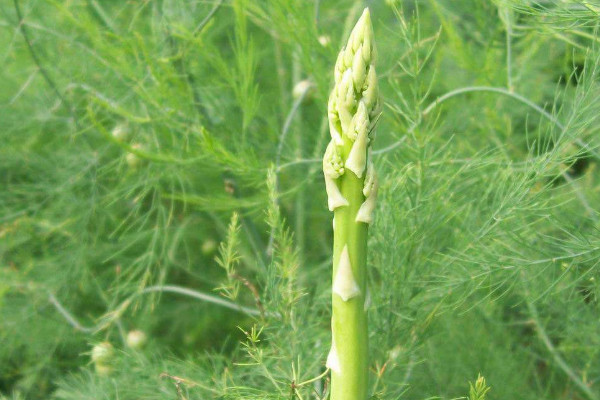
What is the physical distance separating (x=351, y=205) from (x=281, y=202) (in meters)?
0.68

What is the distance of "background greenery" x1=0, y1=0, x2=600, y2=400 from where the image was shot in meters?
0.59

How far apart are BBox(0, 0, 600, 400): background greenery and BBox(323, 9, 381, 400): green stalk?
63 mm

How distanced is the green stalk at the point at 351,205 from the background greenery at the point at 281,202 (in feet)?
0.21

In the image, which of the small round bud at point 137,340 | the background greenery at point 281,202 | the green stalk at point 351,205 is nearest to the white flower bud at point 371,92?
the green stalk at point 351,205

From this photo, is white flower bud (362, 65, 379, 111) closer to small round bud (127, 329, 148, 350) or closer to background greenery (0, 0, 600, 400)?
background greenery (0, 0, 600, 400)

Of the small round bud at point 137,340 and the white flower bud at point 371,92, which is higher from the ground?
the white flower bud at point 371,92

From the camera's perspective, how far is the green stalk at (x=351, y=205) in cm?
42

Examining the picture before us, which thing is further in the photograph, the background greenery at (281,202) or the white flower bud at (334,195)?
the background greenery at (281,202)

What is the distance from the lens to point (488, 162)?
0.65 metres

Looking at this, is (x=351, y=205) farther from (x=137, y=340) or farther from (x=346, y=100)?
(x=137, y=340)

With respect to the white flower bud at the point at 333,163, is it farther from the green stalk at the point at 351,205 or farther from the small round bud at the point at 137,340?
the small round bud at the point at 137,340

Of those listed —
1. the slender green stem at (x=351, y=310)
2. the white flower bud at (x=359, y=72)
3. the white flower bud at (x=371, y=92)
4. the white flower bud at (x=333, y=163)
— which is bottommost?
the slender green stem at (x=351, y=310)

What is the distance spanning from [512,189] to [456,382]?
26cm

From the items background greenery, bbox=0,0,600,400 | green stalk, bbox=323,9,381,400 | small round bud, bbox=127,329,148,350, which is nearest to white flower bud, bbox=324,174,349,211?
green stalk, bbox=323,9,381,400
